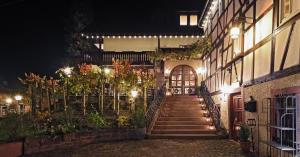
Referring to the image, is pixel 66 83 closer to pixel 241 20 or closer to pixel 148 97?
pixel 148 97

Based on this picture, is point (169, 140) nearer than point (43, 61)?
Yes

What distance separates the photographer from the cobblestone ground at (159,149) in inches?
477

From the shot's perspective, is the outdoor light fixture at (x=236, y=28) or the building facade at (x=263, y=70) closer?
the building facade at (x=263, y=70)

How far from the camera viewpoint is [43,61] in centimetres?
4072

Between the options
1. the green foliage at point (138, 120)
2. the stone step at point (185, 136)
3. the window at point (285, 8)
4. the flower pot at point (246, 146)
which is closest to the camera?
the window at point (285, 8)

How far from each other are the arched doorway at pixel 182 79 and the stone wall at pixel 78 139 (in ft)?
35.8

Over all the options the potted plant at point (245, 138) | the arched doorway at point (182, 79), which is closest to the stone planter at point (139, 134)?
the potted plant at point (245, 138)

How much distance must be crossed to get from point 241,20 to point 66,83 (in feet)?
34.0

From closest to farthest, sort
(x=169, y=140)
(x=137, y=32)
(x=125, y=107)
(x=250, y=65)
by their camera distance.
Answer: (x=250, y=65), (x=169, y=140), (x=125, y=107), (x=137, y=32)

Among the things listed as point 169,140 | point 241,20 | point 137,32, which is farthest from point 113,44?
point 241,20

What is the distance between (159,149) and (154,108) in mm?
6690

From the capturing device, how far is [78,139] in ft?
48.2

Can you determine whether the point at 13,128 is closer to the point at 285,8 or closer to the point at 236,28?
the point at 236,28

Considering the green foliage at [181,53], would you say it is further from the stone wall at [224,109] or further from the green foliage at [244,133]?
the green foliage at [244,133]
